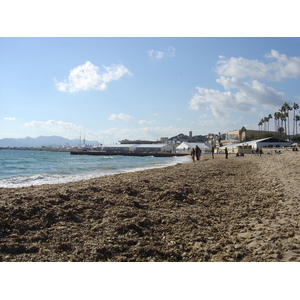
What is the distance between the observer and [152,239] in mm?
3965

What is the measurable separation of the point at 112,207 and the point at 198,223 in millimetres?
1820

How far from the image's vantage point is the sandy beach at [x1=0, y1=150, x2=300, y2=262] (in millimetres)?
3385

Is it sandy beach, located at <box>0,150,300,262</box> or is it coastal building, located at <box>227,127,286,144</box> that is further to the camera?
coastal building, located at <box>227,127,286,144</box>

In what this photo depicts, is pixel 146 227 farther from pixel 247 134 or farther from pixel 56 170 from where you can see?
pixel 247 134

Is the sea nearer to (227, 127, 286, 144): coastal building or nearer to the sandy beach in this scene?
the sandy beach

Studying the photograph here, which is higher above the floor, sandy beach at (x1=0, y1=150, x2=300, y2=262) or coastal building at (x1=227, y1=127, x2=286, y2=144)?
coastal building at (x1=227, y1=127, x2=286, y2=144)

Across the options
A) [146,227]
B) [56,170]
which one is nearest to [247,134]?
[56,170]

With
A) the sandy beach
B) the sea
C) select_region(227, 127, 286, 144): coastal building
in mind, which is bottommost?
the sea

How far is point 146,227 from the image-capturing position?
175 inches

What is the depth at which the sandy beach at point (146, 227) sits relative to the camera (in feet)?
11.1

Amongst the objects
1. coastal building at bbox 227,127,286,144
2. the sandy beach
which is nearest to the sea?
the sandy beach

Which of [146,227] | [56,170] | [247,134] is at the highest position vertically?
[247,134]

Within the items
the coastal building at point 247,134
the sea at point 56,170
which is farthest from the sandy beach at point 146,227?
the coastal building at point 247,134

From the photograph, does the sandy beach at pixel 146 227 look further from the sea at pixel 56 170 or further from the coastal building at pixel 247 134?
the coastal building at pixel 247 134
